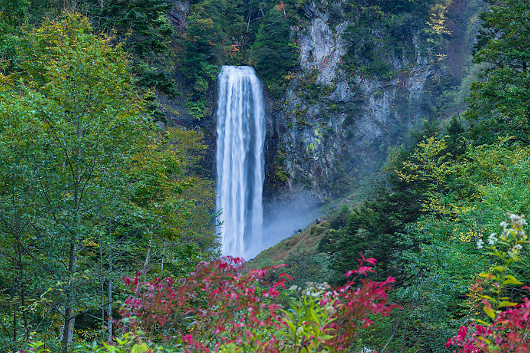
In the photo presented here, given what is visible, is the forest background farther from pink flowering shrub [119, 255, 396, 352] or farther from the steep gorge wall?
the steep gorge wall

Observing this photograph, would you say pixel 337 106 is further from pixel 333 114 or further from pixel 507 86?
pixel 507 86

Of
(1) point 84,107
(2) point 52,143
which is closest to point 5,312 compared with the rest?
(2) point 52,143

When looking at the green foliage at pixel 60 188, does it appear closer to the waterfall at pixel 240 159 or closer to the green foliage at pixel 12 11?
the green foliage at pixel 12 11

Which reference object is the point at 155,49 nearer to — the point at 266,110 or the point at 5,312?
the point at 5,312

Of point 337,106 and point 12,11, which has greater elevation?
point 12,11

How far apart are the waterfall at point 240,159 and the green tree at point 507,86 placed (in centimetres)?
2614

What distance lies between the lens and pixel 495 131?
1370cm

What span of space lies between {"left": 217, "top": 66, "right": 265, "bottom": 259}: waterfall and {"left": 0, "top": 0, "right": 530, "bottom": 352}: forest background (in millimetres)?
14291

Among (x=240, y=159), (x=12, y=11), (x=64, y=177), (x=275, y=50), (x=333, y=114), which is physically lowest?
(x=240, y=159)

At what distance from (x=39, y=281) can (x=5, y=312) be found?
1.80m

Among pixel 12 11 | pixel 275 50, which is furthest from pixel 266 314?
pixel 275 50

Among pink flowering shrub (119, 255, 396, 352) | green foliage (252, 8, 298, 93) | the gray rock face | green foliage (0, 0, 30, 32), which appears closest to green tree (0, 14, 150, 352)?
pink flowering shrub (119, 255, 396, 352)

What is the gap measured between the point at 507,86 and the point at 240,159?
89.3 feet

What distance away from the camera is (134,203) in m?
9.67
